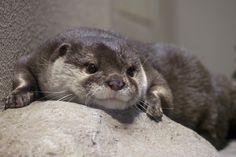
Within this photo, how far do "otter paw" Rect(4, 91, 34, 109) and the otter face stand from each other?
0.11m

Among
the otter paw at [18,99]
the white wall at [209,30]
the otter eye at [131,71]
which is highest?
the otter eye at [131,71]

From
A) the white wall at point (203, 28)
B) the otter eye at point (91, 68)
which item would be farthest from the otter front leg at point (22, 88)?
the white wall at point (203, 28)

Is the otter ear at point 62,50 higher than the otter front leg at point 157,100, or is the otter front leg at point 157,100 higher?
the otter ear at point 62,50

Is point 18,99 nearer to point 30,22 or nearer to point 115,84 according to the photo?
point 115,84

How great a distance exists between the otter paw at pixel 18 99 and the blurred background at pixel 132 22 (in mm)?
85

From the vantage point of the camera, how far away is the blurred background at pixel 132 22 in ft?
8.33

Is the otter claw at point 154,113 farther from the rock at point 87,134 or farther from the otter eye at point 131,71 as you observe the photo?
the otter eye at point 131,71

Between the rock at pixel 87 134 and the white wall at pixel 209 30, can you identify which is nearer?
the rock at pixel 87 134

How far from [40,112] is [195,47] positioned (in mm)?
4501

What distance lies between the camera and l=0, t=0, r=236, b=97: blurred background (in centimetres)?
254

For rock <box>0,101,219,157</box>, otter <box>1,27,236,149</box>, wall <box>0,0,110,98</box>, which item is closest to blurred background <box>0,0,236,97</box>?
wall <box>0,0,110,98</box>

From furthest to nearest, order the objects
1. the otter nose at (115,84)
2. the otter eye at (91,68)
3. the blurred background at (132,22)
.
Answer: the blurred background at (132,22)
the otter eye at (91,68)
the otter nose at (115,84)

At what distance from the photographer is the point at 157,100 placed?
8.18ft

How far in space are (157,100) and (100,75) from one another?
0.44 meters
